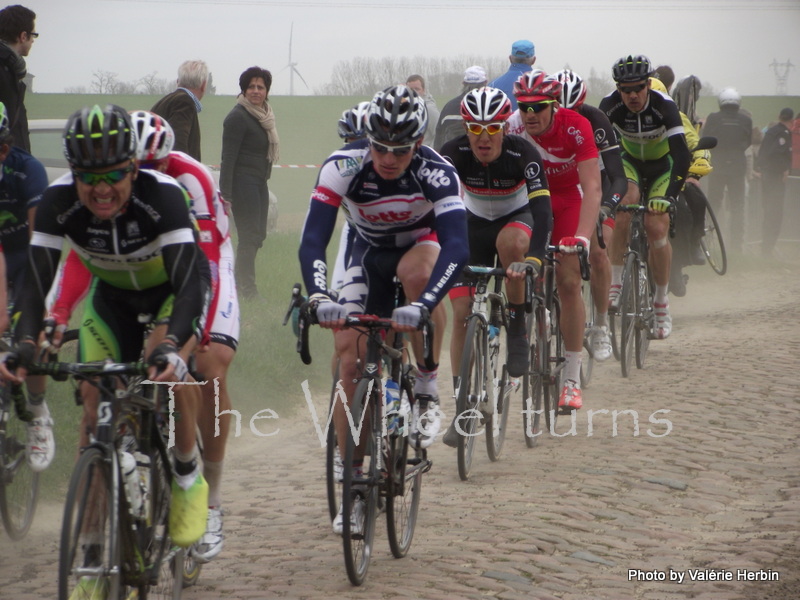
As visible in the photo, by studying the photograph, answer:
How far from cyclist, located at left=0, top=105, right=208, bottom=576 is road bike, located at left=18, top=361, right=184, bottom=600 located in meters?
0.08

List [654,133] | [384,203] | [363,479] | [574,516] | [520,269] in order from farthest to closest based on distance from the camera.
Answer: [654,133] < [520,269] < [574,516] < [384,203] < [363,479]

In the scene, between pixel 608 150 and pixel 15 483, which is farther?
pixel 608 150

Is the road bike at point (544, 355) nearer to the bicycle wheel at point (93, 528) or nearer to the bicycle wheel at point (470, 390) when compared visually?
the bicycle wheel at point (470, 390)

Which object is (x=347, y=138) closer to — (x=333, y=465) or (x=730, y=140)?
(x=333, y=465)

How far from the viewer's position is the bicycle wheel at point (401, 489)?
18.3 feet

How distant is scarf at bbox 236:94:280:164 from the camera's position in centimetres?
1177

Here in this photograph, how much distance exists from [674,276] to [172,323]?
1150cm

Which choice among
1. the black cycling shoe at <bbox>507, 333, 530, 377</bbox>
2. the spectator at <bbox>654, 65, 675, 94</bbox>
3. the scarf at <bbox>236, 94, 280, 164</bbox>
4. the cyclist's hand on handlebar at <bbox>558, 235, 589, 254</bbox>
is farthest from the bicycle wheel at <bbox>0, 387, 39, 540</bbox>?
the spectator at <bbox>654, 65, 675, 94</bbox>

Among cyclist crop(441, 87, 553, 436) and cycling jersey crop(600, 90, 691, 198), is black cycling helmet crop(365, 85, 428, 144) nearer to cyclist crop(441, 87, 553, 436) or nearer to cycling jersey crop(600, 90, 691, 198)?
cyclist crop(441, 87, 553, 436)

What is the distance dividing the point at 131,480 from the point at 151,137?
1769 millimetres

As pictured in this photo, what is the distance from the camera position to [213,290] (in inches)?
210

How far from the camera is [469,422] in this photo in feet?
24.3

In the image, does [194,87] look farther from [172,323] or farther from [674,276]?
[674,276]

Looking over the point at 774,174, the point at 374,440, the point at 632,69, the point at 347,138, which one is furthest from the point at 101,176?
the point at 774,174
